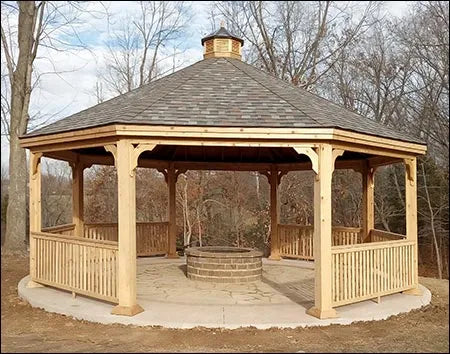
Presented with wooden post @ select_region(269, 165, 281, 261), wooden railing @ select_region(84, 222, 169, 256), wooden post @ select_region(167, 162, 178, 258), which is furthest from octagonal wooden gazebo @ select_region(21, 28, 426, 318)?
wooden post @ select_region(269, 165, 281, 261)

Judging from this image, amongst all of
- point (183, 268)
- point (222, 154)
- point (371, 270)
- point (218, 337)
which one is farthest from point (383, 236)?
point (218, 337)

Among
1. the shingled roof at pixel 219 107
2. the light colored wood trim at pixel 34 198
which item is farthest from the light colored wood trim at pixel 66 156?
the shingled roof at pixel 219 107

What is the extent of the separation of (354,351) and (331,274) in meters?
1.75

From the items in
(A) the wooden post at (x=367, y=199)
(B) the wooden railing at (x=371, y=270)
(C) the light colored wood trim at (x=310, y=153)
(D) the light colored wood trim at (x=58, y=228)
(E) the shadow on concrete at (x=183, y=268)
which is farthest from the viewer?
(A) the wooden post at (x=367, y=199)

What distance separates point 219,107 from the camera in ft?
27.4

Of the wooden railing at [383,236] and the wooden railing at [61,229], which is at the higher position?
the wooden railing at [61,229]

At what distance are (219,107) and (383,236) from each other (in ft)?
15.6

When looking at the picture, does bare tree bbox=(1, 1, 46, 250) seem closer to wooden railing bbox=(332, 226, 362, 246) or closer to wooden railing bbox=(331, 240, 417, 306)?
wooden railing bbox=(332, 226, 362, 246)

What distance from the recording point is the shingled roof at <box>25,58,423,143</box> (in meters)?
7.66

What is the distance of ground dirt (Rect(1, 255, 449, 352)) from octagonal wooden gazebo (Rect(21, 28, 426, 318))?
665 millimetres

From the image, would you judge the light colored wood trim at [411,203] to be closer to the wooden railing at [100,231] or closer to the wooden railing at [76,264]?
the wooden railing at [76,264]

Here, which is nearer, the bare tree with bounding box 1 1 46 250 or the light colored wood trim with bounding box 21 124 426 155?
the light colored wood trim with bounding box 21 124 426 155

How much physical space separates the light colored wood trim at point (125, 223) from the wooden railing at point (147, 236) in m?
5.30

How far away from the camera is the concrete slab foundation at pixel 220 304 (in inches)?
282
